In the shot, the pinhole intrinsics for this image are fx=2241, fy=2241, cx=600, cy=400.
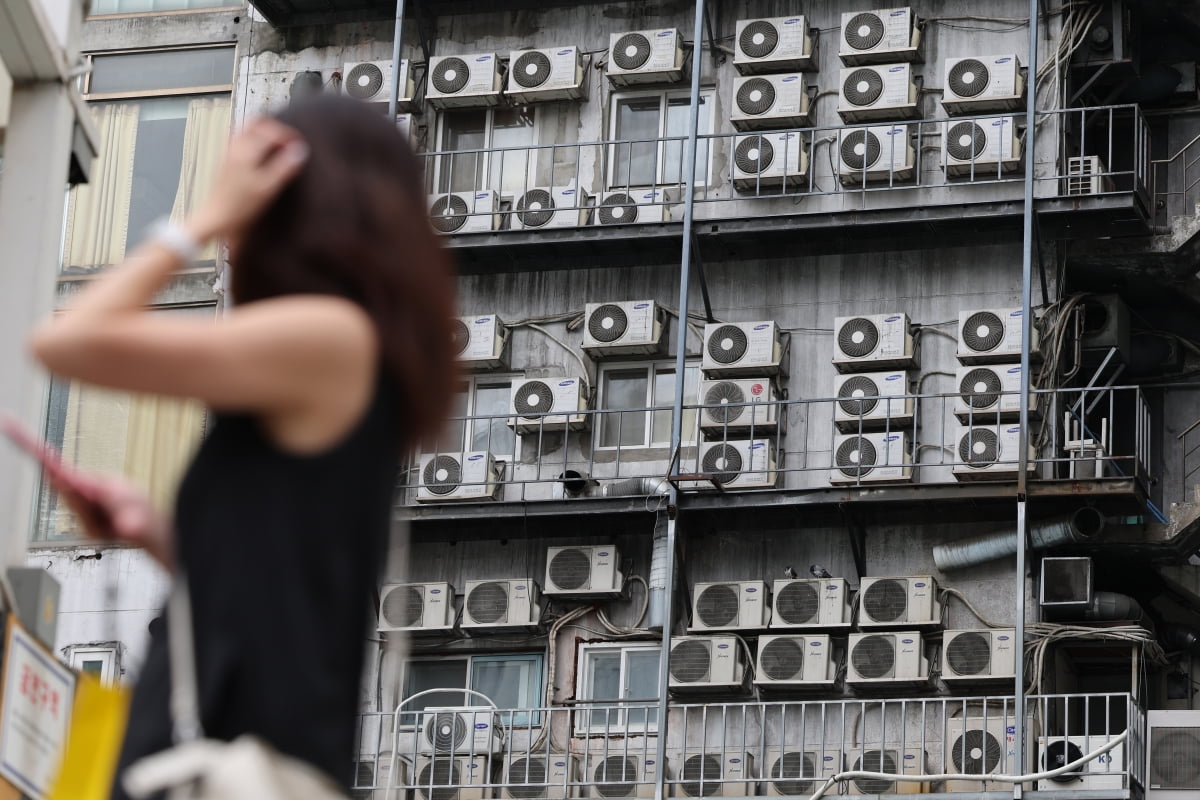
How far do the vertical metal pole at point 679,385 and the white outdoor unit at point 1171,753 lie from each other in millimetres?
4165

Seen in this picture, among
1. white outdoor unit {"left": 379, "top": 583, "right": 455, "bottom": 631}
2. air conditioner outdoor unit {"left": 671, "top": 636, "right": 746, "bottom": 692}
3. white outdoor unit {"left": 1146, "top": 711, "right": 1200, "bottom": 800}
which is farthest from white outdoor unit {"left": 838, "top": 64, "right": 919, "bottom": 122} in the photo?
white outdoor unit {"left": 1146, "top": 711, "right": 1200, "bottom": 800}

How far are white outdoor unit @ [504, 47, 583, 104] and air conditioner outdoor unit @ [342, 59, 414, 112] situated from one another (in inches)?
44.9

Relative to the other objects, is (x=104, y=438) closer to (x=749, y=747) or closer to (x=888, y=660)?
(x=749, y=747)

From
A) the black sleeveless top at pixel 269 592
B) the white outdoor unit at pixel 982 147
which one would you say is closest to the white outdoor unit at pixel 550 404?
the white outdoor unit at pixel 982 147

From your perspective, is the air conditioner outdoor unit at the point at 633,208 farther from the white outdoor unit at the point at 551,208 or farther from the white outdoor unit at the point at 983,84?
the white outdoor unit at the point at 983,84

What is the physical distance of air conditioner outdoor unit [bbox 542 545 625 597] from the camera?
67.8ft

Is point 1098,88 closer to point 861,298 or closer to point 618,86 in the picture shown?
point 861,298

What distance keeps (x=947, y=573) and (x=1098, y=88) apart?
513 cm

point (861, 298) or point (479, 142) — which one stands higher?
point (479, 142)

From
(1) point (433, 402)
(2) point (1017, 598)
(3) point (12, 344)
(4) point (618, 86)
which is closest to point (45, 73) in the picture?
(3) point (12, 344)

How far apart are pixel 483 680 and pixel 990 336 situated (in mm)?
5702

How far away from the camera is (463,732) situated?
67.6ft

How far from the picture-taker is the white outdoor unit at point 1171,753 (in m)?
18.9

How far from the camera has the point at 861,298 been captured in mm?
21094
